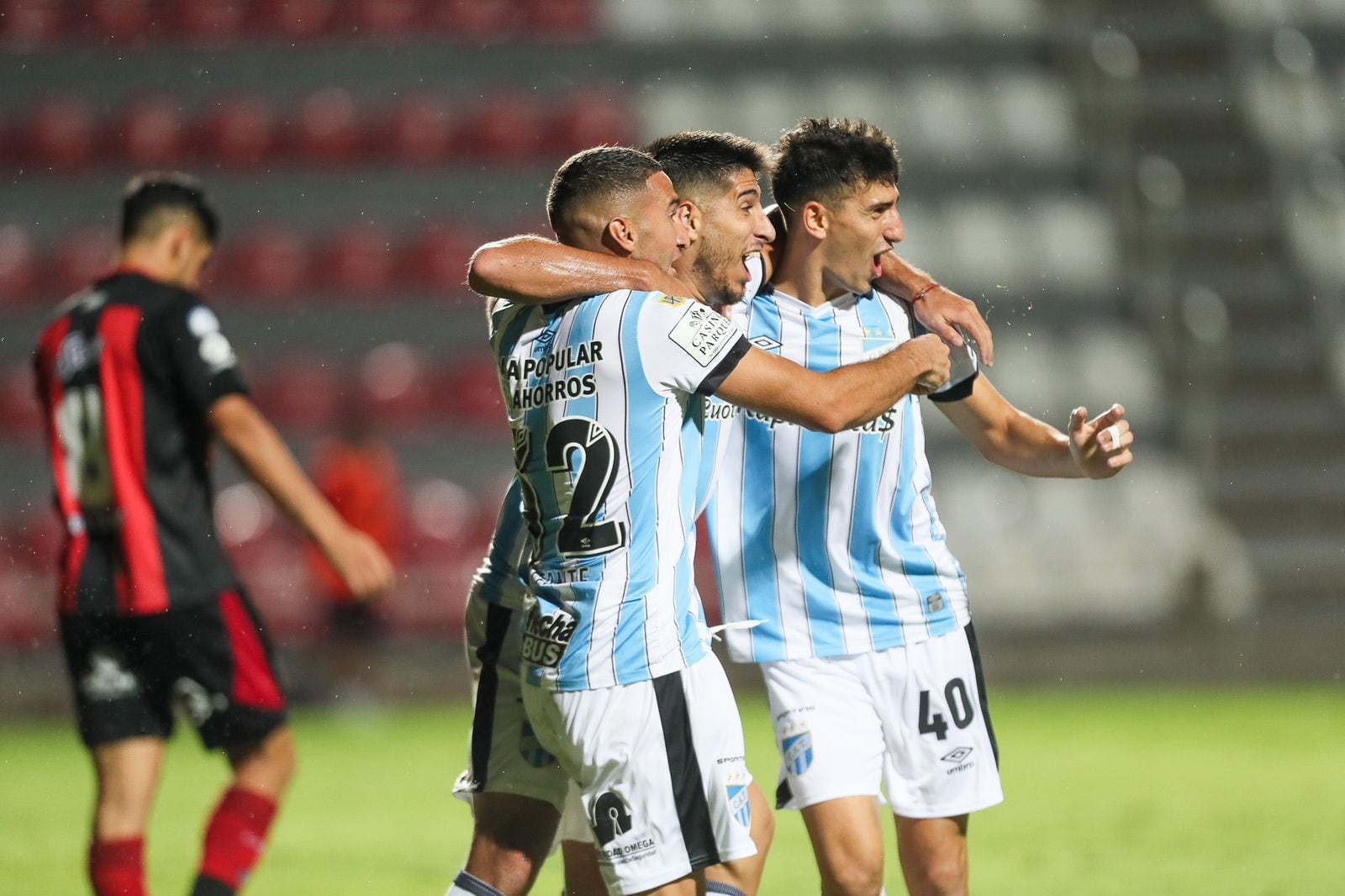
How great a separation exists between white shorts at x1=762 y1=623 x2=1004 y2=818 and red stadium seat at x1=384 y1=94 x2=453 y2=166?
12.6m

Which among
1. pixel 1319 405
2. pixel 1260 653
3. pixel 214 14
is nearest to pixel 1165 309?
pixel 1319 405

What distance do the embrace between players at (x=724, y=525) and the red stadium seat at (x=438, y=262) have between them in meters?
11.2

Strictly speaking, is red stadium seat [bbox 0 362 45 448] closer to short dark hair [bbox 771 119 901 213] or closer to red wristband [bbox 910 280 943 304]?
short dark hair [bbox 771 119 901 213]

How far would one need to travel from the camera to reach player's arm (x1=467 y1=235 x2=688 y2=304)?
3.64 meters

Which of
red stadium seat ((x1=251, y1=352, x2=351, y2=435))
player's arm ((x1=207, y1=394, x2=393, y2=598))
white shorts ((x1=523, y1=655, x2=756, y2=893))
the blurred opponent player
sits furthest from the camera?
red stadium seat ((x1=251, y1=352, x2=351, y2=435))

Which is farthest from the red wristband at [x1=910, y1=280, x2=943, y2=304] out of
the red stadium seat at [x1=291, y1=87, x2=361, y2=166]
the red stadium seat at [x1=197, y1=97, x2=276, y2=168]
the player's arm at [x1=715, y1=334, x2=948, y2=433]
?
the red stadium seat at [x1=197, y1=97, x2=276, y2=168]

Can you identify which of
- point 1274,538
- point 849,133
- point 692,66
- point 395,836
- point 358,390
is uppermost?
point 692,66

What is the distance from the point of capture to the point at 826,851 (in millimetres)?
4336

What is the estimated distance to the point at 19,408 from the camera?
14875 millimetres

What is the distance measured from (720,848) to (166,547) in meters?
2.26

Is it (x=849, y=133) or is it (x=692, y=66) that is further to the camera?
(x=692, y=66)

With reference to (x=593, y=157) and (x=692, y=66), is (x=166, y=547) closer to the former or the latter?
(x=593, y=157)

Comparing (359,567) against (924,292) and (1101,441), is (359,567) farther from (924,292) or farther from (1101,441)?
(1101,441)

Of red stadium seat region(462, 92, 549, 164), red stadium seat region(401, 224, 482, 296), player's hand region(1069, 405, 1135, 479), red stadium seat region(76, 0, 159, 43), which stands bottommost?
player's hand region(1069, 405, 1135, 479)
